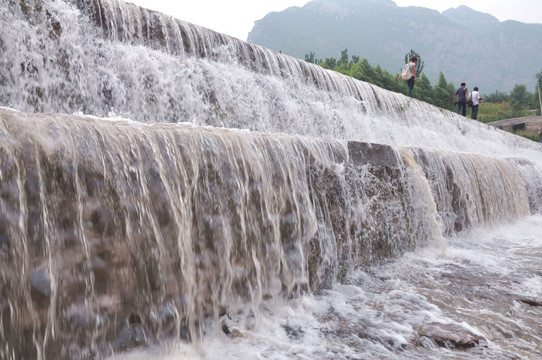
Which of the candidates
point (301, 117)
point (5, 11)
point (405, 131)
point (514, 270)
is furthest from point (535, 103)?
point (5, 11)

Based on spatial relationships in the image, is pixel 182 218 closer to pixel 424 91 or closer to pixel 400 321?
pixel 400 321

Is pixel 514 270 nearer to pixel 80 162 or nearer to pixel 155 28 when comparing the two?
pixel 80 162

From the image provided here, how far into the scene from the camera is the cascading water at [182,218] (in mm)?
2117

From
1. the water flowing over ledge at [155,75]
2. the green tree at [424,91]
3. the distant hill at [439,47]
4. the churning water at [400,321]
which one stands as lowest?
the churning water at [400,321]

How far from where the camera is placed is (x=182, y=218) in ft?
8.96

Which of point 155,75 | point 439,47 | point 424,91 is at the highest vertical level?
point 439,47

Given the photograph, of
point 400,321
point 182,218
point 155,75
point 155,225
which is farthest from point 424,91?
point 155,225

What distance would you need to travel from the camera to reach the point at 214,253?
9.50 feet

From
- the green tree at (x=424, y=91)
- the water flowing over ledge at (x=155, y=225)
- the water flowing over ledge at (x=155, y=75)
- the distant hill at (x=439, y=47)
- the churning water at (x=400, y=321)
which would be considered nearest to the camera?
the water flowing over ledge at (x=155, y=225)

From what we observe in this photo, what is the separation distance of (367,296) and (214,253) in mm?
1504

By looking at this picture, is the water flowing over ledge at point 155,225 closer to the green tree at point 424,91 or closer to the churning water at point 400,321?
the churning water at point 400,321

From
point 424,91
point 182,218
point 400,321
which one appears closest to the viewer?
point 182,218

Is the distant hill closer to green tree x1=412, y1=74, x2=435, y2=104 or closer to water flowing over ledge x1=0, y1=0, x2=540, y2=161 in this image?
green tree x1=412, y1=74, x2=435, y2=104

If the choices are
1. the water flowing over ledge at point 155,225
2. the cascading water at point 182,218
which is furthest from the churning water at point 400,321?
the water flowing over ledge at point 155,225
